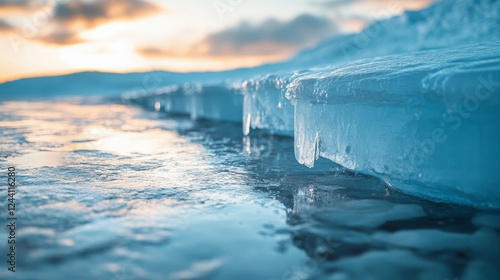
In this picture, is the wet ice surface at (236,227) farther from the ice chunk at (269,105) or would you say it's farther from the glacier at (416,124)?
the ice chunk at (269,105)

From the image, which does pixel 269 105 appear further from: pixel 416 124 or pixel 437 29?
pixel 437 29

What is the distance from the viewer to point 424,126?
2414 millimetres

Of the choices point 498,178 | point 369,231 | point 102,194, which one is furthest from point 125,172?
point 498,178

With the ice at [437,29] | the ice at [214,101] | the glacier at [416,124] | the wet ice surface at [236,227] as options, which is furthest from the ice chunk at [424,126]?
the ice at [437,29]

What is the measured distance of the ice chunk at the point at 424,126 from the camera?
7.07 feet

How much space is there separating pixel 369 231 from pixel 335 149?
51.4 inches

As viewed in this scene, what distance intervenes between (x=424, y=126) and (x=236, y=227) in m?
1.32

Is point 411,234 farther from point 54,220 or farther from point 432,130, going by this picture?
point 54,220

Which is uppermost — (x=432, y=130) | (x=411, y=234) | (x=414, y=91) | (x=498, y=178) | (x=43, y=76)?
(x=43, y=76)

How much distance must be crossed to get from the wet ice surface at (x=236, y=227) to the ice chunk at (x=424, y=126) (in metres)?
0.13

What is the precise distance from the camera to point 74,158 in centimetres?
383

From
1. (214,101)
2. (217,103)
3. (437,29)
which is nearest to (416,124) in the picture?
(217,103)

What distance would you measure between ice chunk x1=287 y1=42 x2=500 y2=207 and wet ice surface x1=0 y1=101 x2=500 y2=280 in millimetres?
135

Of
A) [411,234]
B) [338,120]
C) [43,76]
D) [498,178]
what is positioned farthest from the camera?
[43,76]
